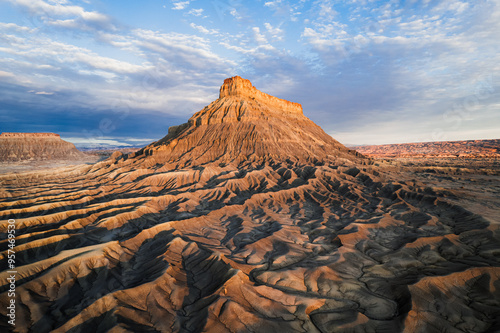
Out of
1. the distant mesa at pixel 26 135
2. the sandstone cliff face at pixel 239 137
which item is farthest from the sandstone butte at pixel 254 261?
the distant mesa at pixel 26 135

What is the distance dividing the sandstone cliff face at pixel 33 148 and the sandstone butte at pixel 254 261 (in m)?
117

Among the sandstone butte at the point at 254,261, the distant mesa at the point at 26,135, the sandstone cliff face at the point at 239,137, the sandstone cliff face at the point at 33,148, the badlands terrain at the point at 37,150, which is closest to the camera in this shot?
the sandstone butte at the point at 254,261

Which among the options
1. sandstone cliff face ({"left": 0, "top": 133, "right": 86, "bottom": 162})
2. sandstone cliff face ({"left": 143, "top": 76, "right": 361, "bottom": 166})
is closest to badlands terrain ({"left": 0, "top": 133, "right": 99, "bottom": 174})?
sandstone cliff face ({"left": 0, "top": 133, "right": 86, "bottom": 162})

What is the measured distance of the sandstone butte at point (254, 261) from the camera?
1342 cm

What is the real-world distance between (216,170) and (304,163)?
2516cm

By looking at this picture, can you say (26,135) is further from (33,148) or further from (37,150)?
(37,150)

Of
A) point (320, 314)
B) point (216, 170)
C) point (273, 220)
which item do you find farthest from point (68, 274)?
point (216, 170)

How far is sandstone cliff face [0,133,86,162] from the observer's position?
122569 millimetres

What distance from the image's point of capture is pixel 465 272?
666 inches

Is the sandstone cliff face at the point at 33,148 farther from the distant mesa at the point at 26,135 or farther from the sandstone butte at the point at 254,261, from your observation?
the sandstone butte at the point at 254,261

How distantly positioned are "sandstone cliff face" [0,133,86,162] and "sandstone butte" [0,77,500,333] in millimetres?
117063

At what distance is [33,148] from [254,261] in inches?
6794

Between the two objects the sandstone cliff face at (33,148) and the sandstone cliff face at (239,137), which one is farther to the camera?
the sandstone cliff face at (33,148)

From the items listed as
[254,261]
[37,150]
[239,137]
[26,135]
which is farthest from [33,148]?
[254,261]
